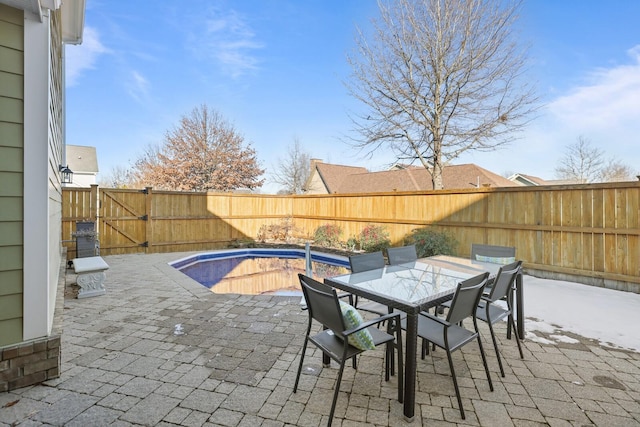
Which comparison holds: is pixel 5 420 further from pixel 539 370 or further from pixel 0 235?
pixel 539 370

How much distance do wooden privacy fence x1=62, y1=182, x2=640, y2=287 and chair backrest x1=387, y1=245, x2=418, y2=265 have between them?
133 inches

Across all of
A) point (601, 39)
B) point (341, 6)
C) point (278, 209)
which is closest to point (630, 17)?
point (601, 39)

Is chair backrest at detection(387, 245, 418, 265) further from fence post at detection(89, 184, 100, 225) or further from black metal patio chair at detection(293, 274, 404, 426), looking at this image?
fence post at detection(89, 184, 100, 225)

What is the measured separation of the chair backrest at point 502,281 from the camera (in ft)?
8.69

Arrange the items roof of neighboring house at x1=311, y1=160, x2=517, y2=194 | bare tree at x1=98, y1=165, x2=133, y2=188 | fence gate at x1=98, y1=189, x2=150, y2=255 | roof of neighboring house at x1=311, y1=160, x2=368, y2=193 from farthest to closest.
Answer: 1. bare tree at x1=98, y1=165, x2=133, y2=188
2. roof of neighboring house at x1=311, y1=160, x2=368, y2=193
3. roof of neighboring house at x1=311, y1=160, x2=517, y2=194
4. fence gate at x1=98, y1=189, x2=150, y2=255

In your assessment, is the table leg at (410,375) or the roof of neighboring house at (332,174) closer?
the table leg at (410,375)

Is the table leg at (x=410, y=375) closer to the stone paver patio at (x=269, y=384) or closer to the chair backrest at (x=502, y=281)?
the stone paver patio at (x=269, y=384)

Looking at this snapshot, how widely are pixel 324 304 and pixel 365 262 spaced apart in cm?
140

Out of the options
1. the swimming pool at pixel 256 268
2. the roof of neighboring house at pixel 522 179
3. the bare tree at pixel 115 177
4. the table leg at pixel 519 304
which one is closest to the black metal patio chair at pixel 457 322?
the table leg at pixel 519 304

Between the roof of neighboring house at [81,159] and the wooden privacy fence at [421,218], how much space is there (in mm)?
18576

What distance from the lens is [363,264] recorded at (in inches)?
133

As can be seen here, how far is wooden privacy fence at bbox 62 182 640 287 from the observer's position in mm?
5062

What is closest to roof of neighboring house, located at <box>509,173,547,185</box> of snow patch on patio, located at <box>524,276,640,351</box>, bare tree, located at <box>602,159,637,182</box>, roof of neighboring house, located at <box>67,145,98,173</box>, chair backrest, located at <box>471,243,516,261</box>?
bare tree, located at <box>602,159,637,182</box>

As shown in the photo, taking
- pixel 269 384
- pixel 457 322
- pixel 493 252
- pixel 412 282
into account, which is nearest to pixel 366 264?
pixel 412 282
